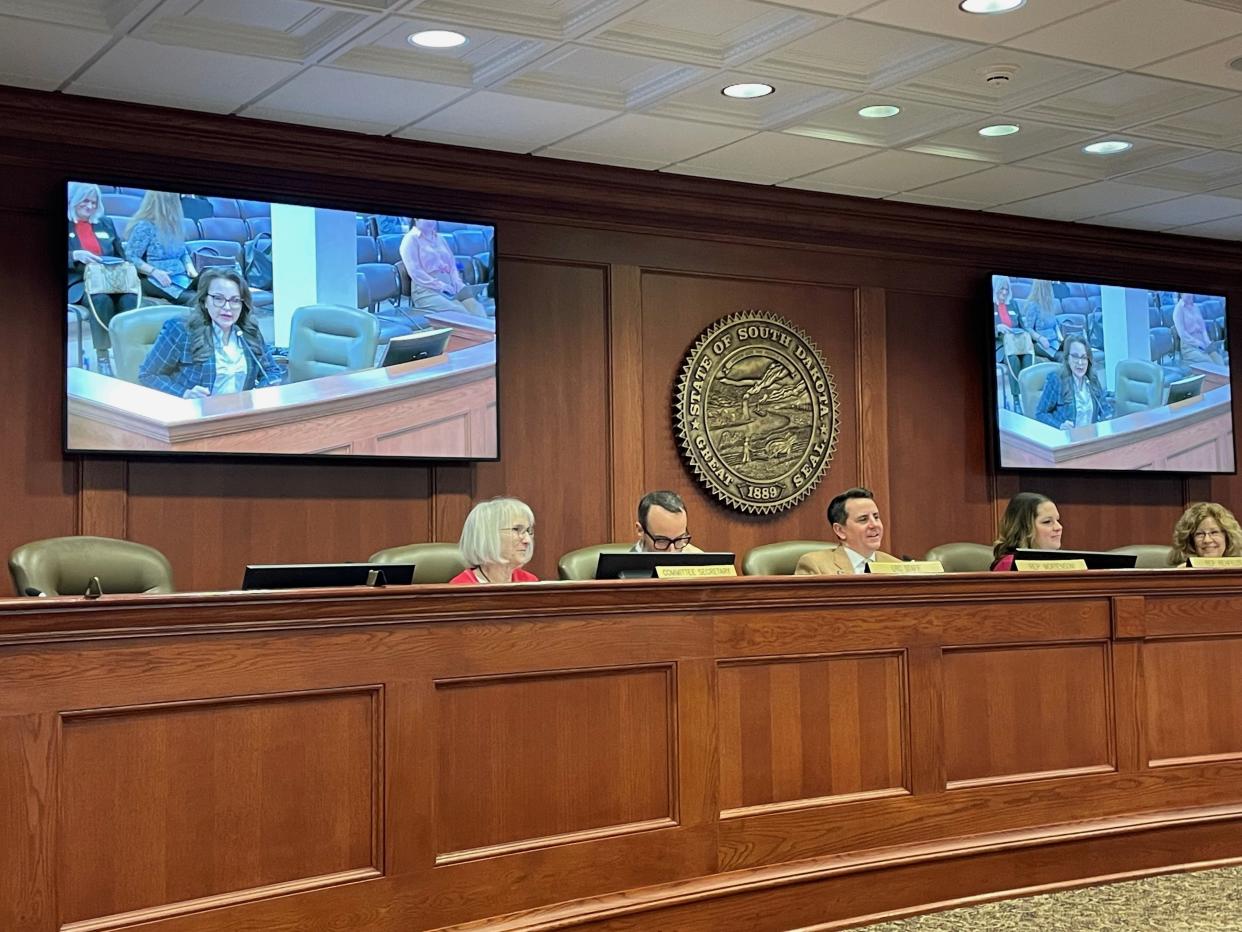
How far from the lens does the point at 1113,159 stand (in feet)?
21.4

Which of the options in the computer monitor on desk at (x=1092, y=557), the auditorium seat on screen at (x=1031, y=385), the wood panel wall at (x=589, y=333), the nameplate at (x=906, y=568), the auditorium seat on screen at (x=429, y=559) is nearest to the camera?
the nameplate at (x=906, y=568)

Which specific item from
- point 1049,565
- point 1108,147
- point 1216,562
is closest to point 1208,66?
point 1108,147

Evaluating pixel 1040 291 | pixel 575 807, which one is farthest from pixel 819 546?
pixel 575 807

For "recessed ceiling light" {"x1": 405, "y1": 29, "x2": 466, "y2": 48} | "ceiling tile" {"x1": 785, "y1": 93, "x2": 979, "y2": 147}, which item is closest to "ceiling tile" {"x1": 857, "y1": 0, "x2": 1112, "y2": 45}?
"ceiling tile" {"x1": 785, "y1": 93, "x2": 979, "y2": 147}

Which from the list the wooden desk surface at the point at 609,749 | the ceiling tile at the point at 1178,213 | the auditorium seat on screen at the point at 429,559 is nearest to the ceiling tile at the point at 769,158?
the ceiling tile at the point at 1178,213

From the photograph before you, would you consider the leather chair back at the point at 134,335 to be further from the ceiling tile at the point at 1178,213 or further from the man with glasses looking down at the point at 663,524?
the ceiling tile at the point at 1178,213

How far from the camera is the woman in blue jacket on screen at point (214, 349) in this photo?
5.33m

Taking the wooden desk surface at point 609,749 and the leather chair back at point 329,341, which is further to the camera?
the leather chair back at point 329,341

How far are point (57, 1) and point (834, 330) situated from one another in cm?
401

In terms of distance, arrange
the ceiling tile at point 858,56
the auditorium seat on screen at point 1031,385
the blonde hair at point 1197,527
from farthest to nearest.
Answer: the auditorium seat on screen at point 1031,385 → the blonde hair at point 1197,527 → the ceiling tile at point 858,56

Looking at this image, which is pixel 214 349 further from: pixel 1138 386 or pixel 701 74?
pixel 1138 386

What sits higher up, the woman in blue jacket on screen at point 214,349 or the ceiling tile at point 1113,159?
the ceiling tile at point 1113,159

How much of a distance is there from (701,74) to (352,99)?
1313 millimetres

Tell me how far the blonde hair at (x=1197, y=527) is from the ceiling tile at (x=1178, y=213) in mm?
2385
